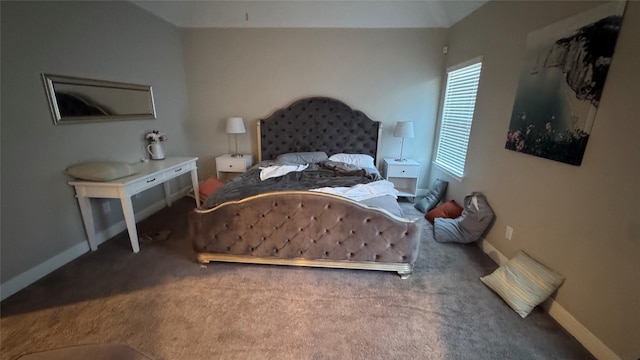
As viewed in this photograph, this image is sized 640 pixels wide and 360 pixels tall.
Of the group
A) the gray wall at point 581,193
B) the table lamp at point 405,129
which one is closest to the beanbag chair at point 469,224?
the gray wall at point 581,193

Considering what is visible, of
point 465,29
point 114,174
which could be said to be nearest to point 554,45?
point 465,29

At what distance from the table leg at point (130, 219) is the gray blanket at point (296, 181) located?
0.67 m

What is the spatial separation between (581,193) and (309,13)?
3393 mm

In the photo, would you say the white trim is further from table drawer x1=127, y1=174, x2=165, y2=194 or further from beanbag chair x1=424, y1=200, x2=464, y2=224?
table drawer x1=127, y1=174, x2=165, y2=194

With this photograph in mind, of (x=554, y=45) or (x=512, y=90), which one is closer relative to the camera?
(x=554, y=45)

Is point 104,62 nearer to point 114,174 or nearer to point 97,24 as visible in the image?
point 97,24

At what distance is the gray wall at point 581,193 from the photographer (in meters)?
1.33

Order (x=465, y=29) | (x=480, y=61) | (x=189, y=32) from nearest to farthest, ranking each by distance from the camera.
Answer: (x=480, y=61) → (x=465, y=29) → (x=189, y=32)

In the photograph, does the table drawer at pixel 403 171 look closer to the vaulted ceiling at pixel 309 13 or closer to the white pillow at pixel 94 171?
the vaulted ceiling at pixel 309 13

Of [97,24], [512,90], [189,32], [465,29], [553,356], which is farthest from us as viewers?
[189,32]

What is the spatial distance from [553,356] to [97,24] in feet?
14.3

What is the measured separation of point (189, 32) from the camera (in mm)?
3604

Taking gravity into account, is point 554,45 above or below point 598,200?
above

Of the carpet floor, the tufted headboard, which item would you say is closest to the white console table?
the carpet floor
